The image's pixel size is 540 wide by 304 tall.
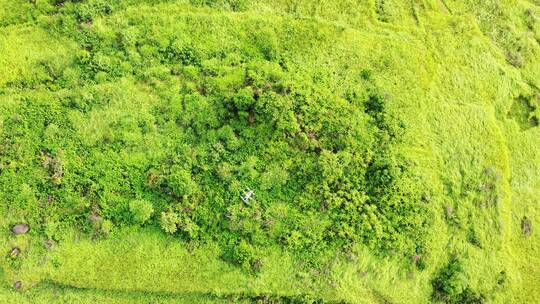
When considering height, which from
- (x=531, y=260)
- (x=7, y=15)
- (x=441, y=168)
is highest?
(x=7, y=15)

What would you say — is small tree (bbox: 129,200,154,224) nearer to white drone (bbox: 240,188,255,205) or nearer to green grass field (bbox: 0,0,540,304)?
green grass field (bbox: 0,0,540,304)

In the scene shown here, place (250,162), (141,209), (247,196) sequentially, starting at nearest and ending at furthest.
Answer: (141,209) < (247,196) < (250,162)

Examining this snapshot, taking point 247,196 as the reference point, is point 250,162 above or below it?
above

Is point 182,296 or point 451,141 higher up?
point 451,141

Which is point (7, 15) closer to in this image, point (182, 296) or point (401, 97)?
point (182, 296)

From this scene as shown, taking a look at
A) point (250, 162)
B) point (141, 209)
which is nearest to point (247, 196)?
point (250, 162)

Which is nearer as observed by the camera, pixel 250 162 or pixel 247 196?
pixel 247 196

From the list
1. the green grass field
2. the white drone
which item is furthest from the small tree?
the white drone

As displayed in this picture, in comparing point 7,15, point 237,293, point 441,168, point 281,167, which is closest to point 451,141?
point 441,168

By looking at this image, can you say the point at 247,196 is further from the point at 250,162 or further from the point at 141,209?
the point at 141,209
